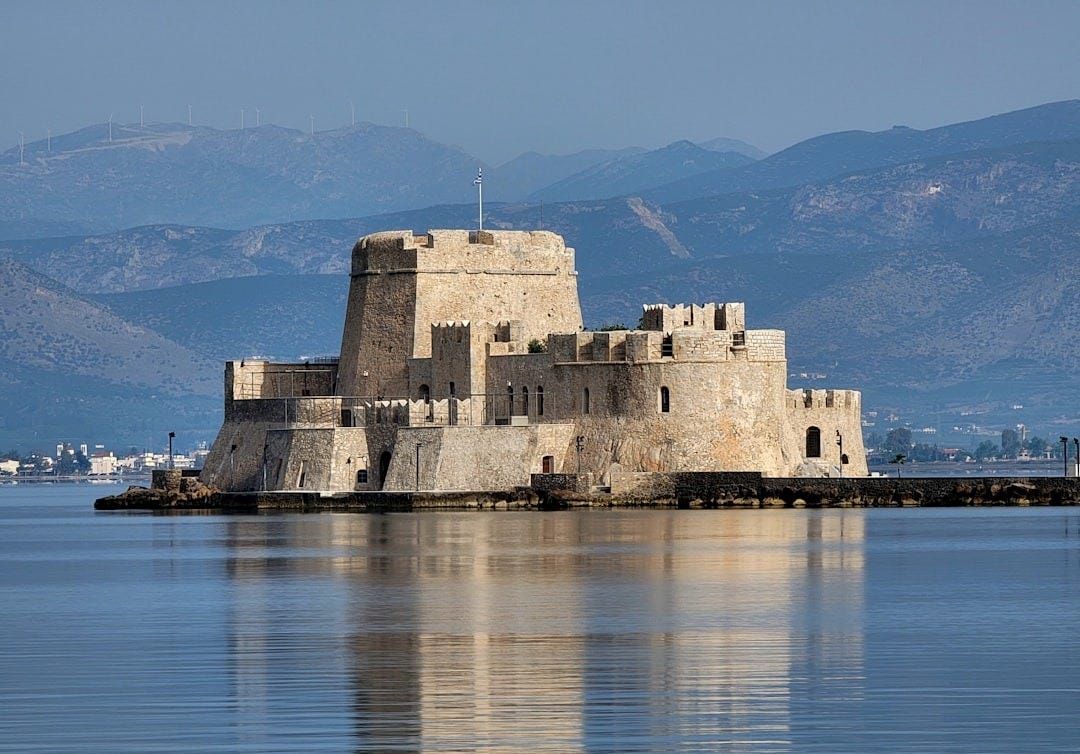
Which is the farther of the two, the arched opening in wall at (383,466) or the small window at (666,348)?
the arched opening in wall at (383,466)

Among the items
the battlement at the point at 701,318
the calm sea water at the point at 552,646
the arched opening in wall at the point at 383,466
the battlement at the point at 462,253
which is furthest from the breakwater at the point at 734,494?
the calm sea water at the point at 552,646

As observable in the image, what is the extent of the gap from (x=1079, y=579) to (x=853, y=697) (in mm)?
16139

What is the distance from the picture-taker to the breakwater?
209 ft

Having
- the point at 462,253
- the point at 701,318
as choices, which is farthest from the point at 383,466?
the point at 701,318

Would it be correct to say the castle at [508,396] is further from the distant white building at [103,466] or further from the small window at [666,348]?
the distant white building at [103,466]

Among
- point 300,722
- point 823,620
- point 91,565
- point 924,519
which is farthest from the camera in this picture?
point 924,519

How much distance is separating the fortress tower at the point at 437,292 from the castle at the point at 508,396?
0.13 ft

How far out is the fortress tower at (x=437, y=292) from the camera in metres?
70.2

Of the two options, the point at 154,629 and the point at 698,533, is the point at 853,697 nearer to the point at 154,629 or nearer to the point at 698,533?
the point at 154,629

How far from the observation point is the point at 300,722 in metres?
21.8

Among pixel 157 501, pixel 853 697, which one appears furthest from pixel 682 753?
pixel 157 501

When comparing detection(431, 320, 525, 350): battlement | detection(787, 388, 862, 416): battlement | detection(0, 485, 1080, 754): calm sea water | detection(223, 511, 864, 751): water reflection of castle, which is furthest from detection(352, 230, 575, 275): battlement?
detection(0, 485, 1080, 754): calm sea water

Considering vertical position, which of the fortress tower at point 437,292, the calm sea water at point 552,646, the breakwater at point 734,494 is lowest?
the calm sea water at point 552,646

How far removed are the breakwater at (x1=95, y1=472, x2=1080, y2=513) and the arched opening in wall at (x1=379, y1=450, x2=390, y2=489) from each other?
1.05 meters
